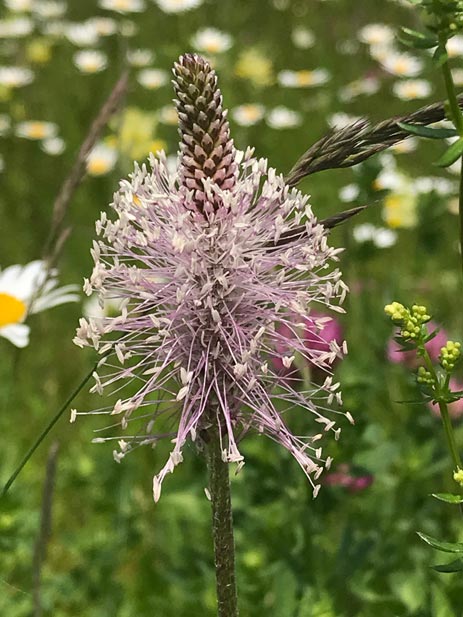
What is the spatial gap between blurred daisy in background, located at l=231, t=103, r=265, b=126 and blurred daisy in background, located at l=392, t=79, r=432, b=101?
0.75 m

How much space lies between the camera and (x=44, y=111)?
5629mm

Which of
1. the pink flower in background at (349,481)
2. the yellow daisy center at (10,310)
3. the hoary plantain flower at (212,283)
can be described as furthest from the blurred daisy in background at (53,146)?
the hoary plantain flower at (212,283)

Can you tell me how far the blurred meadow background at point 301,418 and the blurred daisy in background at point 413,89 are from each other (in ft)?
0.05

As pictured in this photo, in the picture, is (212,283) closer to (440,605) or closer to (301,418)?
(440,605)

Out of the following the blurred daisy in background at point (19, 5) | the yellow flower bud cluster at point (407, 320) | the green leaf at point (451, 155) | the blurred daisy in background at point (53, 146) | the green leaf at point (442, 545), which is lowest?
the green leaf at point (442, 545)

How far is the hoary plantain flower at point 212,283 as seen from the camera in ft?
3.64

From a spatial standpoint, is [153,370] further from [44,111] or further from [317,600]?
[44,111]

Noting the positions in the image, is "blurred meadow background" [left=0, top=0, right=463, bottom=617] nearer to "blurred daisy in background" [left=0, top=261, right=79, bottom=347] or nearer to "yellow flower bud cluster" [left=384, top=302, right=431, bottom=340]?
"blurred daisy in background" [left=0, top=261, right=79, bottom=347]

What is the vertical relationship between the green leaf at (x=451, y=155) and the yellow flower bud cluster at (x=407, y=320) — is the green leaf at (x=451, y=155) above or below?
above

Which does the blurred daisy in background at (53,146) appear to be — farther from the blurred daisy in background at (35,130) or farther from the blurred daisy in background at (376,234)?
the blurred daisy in background at (376,234)

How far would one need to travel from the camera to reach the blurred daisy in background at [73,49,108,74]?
18.6 ft

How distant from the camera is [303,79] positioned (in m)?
5.42

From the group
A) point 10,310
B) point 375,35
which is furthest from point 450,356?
point 375,35

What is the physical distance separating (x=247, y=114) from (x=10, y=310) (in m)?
2.89
